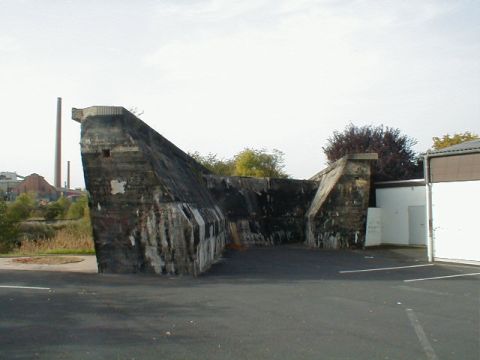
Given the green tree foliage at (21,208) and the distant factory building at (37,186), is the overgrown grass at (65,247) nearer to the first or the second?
the green tree foliage at (21,208)

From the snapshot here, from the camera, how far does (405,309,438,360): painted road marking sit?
625cm

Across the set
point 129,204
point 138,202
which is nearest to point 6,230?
point 129,204

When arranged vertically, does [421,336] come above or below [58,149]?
below

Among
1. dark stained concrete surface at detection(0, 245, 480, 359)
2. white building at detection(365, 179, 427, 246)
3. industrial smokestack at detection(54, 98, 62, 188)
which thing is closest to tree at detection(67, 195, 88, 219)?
white building at detection(365, 179, 427, 246)

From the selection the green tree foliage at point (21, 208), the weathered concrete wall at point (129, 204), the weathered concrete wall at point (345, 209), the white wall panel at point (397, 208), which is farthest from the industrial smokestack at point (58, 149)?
the weathered concrete wall at point (129, 204)

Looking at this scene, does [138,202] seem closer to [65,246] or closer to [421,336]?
[421,336]

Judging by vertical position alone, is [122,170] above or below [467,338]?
above

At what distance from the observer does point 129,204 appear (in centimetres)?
1317

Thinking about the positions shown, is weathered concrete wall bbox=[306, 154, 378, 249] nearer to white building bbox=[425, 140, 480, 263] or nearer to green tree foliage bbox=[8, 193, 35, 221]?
white building bbox=[425, 140, 480, 263]

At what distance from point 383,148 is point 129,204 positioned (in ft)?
97.5

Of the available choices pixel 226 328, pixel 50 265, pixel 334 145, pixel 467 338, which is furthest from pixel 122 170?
pixel 334 145

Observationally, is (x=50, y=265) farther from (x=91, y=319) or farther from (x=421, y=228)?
(x=421, y=228)

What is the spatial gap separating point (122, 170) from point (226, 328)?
6.91 metres

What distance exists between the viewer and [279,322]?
308 inches
